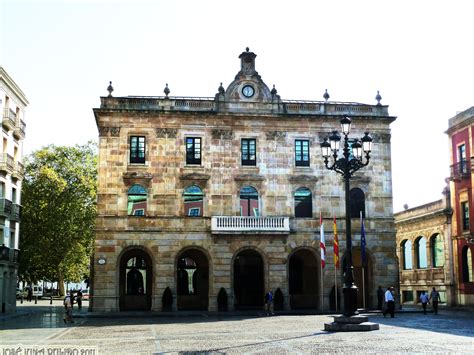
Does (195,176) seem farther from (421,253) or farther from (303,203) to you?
(421,253)

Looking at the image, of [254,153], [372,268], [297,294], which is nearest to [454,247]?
[372,268]

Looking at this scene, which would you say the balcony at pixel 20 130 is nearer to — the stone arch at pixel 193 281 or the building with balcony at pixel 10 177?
the building with balcony at pixel 10 177

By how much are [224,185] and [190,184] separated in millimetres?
2150

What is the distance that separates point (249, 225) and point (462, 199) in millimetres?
15708

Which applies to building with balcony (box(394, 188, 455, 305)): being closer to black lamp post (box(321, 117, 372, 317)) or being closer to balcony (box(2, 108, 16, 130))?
black lamp post (box(321, 117, 372, 317))

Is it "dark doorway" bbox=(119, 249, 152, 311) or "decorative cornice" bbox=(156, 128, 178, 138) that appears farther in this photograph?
"dark doorway" bbox=(119, 249, 152, 311)

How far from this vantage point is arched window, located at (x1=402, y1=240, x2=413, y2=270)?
55.1 meters

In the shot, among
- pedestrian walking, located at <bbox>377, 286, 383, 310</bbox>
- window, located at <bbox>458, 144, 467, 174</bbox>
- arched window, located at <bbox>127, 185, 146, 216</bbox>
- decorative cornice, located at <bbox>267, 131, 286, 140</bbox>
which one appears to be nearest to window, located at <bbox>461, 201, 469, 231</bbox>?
window, located at <bbox>458, 144, 467, 174</bbox>

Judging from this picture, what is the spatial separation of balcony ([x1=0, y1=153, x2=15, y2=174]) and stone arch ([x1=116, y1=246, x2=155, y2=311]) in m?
9.66

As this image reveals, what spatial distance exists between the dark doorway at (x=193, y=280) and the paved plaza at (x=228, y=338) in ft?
34.2

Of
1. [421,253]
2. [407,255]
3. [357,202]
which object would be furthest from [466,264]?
[407,255]

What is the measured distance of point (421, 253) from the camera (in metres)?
53.0

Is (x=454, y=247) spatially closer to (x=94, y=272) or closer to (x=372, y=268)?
(x=372, y=268)

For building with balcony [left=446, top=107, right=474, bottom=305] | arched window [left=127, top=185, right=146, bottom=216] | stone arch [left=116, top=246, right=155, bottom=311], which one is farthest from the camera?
building with balcony [left=446, top=107, right=474, bottom=305]
